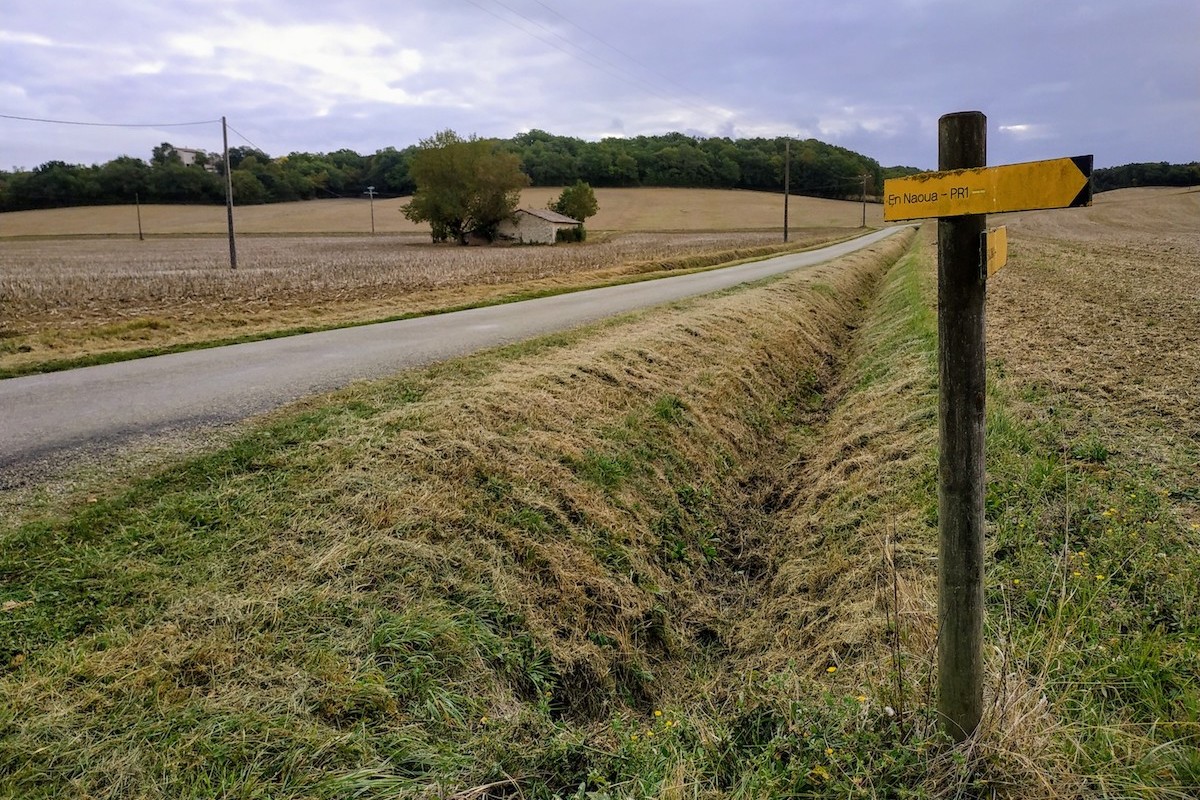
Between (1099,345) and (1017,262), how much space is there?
18.0 meters

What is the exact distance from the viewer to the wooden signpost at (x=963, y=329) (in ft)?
7.90

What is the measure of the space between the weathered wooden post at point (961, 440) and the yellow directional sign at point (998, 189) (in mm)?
80

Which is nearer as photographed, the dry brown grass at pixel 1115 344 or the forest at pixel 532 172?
the dry brown grass at pixel 1115 344

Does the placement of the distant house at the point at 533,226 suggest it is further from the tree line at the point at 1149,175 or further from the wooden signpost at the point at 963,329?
the tree line at the point at 1149,175

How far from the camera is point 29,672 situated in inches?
122

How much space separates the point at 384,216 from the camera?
9206 cm

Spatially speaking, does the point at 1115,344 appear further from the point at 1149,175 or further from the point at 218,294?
the point at 1149,175

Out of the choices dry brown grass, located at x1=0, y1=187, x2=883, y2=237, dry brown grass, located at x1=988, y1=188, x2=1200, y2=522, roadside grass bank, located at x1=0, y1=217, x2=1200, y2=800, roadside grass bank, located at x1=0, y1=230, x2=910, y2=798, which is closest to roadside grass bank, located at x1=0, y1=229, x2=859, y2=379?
roadside grass bank, located at x1=0, y1=230, x2=910, y2=798

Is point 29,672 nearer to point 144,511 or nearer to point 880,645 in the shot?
point 144,511

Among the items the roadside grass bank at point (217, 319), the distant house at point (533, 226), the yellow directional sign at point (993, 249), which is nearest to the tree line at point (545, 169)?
the distant house at point (533, 226)

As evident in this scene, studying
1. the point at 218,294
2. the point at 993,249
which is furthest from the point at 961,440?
the point at 218,294

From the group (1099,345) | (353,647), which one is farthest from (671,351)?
(353,647)

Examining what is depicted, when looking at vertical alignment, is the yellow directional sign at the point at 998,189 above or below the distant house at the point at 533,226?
below

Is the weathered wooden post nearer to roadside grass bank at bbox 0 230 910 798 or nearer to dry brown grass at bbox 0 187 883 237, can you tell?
roadside grass bank at bbox 0 230 910 798
